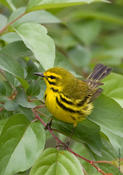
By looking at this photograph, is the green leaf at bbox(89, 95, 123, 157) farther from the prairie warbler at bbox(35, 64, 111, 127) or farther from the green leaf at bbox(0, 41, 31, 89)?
the green leaf at bbox(0, 41, 31, 89)

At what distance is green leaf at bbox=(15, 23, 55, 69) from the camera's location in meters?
2.02

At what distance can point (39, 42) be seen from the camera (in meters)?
2.11

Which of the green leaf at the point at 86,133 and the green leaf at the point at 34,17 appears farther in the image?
the green leaf at the point at 34,17

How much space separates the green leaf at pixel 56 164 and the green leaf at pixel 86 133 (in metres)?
0.16

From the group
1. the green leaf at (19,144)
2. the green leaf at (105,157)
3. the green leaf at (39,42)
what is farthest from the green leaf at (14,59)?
the green leaf at (105,157)

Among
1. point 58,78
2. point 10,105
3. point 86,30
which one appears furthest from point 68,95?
point 86,30

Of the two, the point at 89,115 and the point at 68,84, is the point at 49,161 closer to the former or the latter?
the point at 89,115

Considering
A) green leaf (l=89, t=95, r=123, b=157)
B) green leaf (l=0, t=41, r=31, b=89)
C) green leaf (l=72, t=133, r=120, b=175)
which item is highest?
green leaf (l=0, t=41, r=31, b=89)

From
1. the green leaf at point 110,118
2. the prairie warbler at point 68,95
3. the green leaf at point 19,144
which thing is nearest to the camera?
the green leaf at point 19,144

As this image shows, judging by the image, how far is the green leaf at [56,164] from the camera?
74.3 inches

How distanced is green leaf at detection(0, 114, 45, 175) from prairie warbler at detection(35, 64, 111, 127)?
1.11ft

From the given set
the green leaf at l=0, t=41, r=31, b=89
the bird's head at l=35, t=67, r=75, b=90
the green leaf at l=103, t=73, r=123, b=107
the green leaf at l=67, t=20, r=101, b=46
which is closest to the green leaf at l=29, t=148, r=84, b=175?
the green leaf at l=0, t=41, r=31, b=89

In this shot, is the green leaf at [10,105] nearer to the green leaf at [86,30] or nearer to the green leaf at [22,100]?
the green leaf at [22,100]

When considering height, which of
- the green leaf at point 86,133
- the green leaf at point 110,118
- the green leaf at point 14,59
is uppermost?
the green leaf at point 14,59
